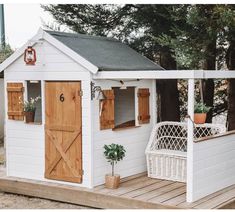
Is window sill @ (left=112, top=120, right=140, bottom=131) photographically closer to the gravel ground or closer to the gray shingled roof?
the gray shingled roof

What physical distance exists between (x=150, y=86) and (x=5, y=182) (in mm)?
3162

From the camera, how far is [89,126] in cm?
785

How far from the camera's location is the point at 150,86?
929 cm

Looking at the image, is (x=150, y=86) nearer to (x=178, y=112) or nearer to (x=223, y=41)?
(x=223, y=41)

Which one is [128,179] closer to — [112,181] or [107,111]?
[112,181]

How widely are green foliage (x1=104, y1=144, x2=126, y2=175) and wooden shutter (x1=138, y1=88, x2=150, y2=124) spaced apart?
1.15 meters

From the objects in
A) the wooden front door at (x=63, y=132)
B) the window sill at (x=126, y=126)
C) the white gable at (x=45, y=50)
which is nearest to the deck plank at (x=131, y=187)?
the wooden front door at (x=63, y=132)

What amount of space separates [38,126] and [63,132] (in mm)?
576

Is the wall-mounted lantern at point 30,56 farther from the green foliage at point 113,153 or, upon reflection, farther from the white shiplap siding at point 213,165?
the white shiplap siding at point 213,165

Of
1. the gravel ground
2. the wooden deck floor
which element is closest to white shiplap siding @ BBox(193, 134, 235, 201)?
the wooden deck floor

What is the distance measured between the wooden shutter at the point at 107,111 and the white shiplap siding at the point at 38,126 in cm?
28

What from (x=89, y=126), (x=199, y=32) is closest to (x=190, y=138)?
(x=89, y=126)

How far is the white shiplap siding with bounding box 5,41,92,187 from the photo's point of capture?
792cm

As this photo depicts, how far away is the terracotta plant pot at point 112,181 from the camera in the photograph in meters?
7.85
